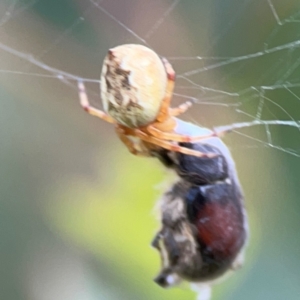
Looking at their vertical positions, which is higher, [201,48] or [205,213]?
[201,48]

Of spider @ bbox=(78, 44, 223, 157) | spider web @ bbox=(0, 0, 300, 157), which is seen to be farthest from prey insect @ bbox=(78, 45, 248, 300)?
spider web @ bbox=(0, 0, 300, 157)

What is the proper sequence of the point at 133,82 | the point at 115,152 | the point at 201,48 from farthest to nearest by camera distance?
the point at 115,152, the point at 201,48, the point at 133,82

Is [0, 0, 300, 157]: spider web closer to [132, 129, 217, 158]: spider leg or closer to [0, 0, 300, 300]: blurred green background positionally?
[0, 0, 300, 300]: blurred green background

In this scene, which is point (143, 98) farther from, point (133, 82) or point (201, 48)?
point (201, 48)

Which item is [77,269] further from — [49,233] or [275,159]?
[275,159]

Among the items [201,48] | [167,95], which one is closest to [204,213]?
[167,95]

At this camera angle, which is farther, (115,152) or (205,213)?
(115,152)

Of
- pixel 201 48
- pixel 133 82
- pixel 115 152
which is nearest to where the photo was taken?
pixel 133 82

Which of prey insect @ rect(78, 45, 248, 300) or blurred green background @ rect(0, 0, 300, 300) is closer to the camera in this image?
prey insect @ rect(78, 45, 248, 300)
